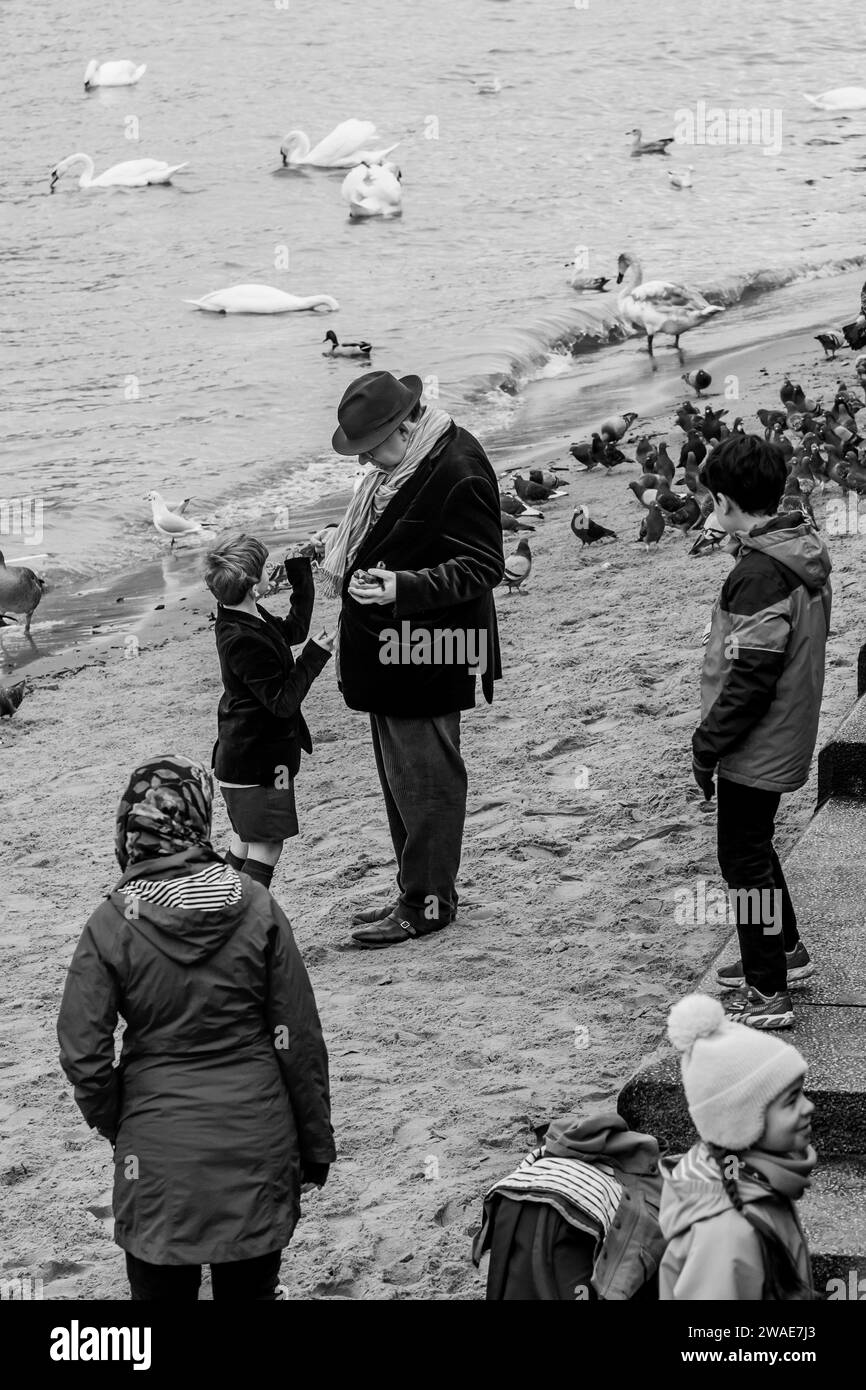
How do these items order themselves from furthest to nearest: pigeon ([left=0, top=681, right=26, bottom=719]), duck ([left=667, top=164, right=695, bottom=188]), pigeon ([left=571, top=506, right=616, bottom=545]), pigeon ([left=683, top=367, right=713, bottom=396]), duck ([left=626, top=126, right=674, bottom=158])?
duck ([left=626, top=126, right=674, bottom=158]), duck ([left=667, top=164, right=695, bottom=188]), pigeon ([left=683, top=367, right=713, bottom=396]), pigeon ([left=571, top=506, right=616, bottom=545]), pigeon ([left=0, top=681, right=26, bottom=719])

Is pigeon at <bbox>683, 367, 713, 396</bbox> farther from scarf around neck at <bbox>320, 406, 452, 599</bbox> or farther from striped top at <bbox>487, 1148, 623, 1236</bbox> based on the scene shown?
striped top at <bbox>487, 1148, 623, 1236</bbox>

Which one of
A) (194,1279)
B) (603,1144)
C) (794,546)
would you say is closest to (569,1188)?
(603,1144)

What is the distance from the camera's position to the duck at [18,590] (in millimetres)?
9820

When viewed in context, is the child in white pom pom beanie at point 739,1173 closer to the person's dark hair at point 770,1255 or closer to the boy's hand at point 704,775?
the person's dark hair at point 770,1255

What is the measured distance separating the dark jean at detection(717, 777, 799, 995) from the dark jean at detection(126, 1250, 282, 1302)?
145 centimetres

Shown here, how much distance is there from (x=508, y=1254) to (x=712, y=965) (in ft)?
5.06

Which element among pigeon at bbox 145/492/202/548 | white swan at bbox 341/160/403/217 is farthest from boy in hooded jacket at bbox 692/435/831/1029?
white swan at bbox 341/160/403/217

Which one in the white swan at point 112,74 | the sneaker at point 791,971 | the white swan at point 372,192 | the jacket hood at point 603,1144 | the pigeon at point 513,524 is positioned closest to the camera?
the jacket hood at point 603,1144

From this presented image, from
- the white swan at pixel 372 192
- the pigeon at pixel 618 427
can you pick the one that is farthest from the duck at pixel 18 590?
the white swan at pixel 372 192

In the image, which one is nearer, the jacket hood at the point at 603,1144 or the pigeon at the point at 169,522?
the jacket hood at the point at 603,1144

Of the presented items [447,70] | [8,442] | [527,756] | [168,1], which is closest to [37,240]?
[8,442]

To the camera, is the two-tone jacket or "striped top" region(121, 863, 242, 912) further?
the two-tone jacket

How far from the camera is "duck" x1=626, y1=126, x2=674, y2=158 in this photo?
76.9ft

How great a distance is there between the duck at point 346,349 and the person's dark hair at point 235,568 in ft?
36.3
